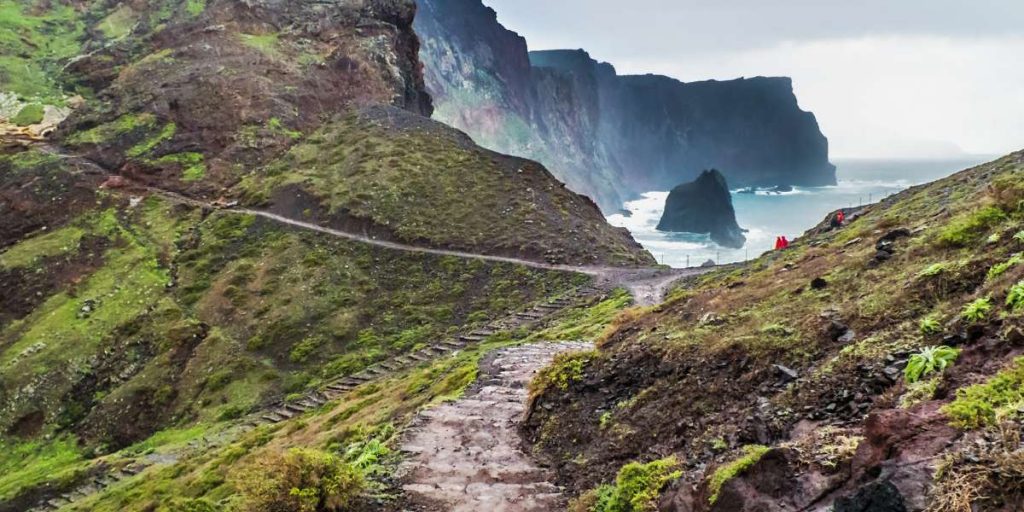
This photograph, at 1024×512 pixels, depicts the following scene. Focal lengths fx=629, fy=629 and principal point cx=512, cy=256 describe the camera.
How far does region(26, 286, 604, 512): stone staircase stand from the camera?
2802 cm

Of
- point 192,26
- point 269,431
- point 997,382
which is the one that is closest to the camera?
point 997,382

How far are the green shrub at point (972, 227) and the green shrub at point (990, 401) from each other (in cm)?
610

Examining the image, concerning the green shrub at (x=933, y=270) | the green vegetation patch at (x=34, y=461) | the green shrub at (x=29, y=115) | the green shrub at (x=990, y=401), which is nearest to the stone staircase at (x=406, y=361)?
the green vegetation patch at (x=34, y=461)

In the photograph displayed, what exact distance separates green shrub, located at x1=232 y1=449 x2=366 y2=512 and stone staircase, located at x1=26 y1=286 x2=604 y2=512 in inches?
772

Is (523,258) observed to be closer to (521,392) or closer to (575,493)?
(521,392)

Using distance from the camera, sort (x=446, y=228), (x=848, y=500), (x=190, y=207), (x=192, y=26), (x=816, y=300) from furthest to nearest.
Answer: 1. (x=192, y=26)
2. (x=190, y=207)
3. (x=446, y=228)
4. (x=816, y=300)
5. (x=848, y=500)

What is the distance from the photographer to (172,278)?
4825 centimetres

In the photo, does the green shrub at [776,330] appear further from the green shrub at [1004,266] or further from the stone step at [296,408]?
the stone step at [296,408]

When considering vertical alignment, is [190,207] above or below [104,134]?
below

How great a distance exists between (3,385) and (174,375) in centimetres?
1041

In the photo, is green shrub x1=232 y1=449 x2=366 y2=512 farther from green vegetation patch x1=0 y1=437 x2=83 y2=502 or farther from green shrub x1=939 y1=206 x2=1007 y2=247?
green vegetation patch x1=0 y1=437 x2=83 y2=502

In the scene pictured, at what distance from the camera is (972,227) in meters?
11.5

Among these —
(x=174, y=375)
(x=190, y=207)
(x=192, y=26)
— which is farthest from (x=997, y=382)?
(x=192, y=26)

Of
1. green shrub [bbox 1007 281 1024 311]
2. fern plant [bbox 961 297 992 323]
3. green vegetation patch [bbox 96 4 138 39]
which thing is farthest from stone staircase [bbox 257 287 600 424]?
green vegetation patch [bbox 96 4 138 39]
